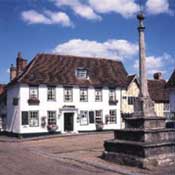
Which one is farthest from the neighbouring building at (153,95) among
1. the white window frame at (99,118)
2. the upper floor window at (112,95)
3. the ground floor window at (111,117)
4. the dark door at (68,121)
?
the dark door at (68,121)

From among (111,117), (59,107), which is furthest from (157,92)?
(59,107)

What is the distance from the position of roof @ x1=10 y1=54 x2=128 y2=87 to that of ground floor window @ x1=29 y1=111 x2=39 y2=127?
300cm

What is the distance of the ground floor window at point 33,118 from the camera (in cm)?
3607

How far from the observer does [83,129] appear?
38.7m

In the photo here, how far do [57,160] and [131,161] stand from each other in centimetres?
393

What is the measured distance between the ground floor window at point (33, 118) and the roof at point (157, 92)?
49.0 ft

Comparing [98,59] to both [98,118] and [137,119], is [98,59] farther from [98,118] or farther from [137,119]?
[137,119]

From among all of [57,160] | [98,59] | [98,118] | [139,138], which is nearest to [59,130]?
[98,118]

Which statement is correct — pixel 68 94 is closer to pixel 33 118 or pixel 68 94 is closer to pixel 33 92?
pixel 33 92

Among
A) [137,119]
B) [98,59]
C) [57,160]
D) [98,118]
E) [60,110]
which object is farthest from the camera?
[98,59]

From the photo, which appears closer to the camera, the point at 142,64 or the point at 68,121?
the point at 142,64

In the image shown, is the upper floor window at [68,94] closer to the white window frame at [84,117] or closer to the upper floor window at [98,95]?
the white window frame at [84,117]

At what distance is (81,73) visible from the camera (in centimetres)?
3994

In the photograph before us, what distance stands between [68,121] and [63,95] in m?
2.86
